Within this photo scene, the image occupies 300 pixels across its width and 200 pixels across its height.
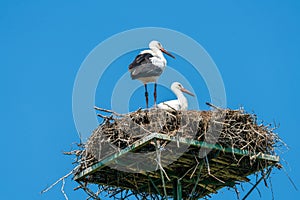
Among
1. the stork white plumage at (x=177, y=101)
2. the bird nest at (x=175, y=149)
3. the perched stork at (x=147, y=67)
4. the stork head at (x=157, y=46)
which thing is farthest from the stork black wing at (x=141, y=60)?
the bird nest at (x=175, y=149)

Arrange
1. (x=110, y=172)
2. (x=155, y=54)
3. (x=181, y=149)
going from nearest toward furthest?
(x=181, y=149) → (x=110, y=172) → (x=155, y=54)

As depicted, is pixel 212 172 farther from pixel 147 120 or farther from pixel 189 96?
pixel 189 96

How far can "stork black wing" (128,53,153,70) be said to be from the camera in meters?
14.2

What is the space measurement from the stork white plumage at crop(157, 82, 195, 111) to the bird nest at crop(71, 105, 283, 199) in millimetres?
648

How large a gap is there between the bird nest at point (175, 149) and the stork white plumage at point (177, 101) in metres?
0.65

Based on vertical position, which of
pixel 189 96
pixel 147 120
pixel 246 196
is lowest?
pixel 246 196

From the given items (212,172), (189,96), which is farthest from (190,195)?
(189,96)

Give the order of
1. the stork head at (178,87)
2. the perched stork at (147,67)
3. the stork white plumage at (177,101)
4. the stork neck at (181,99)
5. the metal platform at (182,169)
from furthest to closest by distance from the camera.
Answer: the stork head at (178,87) < the perched stork at (147,67) < the stork neck at (181,99) < the stork white plumage at (177,101) < the metal platform at (182,169)

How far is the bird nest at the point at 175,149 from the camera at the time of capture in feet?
38.6

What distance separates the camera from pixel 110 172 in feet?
41.4

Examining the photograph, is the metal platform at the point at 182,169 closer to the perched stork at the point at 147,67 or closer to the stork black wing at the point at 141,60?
the perched stork at the point at 147,67

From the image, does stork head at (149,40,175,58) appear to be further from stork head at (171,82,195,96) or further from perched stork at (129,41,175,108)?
perched stork at (129,41,175,108)

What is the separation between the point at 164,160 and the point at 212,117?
3.30 feet

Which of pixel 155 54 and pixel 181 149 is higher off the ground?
pixel 155 54
